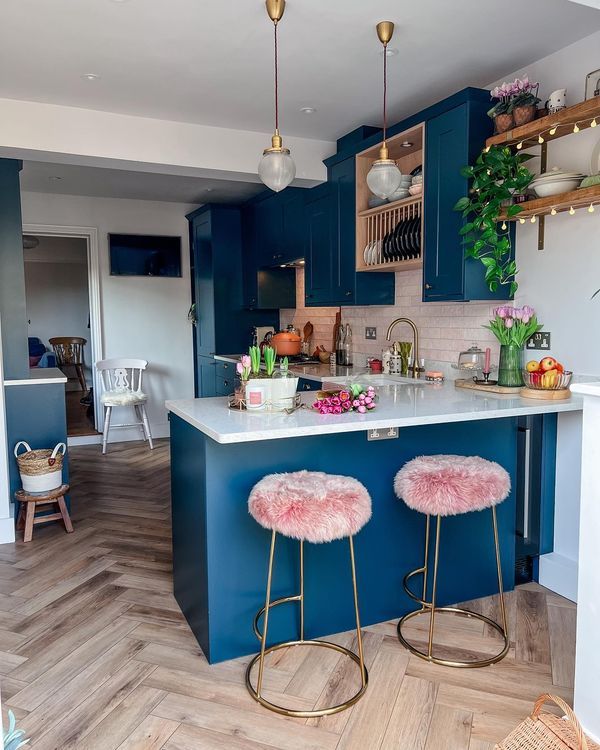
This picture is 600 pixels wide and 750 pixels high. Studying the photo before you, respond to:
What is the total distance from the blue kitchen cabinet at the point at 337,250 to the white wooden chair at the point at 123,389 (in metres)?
2.34

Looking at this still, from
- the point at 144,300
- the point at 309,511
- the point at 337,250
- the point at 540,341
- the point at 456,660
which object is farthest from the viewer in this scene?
the point at 144,300

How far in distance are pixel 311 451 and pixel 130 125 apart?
8.53 feet

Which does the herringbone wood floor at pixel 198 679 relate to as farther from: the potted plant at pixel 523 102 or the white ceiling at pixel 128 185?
the white ceiling at pixel 128 185

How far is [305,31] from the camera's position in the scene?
271 cm

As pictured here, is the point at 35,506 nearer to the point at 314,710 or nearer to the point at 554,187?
the point at 314,710

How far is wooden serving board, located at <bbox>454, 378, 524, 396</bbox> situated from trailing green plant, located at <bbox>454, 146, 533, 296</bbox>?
19.7 inches

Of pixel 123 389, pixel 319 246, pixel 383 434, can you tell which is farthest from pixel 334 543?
pixel 123 389

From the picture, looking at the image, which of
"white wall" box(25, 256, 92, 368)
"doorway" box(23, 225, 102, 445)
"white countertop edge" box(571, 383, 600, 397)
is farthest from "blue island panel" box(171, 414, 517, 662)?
"white wall" box(25, 256, 92, 368)

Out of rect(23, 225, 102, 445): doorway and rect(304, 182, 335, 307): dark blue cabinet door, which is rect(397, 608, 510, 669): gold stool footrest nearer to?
rect(304, 182, 335, 307): dark blue cabinet door

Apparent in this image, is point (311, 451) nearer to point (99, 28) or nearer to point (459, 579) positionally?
point (459, 579)

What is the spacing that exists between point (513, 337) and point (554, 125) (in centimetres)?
96

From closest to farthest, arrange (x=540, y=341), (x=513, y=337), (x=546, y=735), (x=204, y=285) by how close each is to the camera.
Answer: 1. (x=546, y=735)
2. (x=513, y=337)
3. (x=540, y=341)
4. (x=204, y=285)

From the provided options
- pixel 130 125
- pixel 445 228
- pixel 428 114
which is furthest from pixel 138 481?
pixel 428 114

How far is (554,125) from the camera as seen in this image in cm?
259
